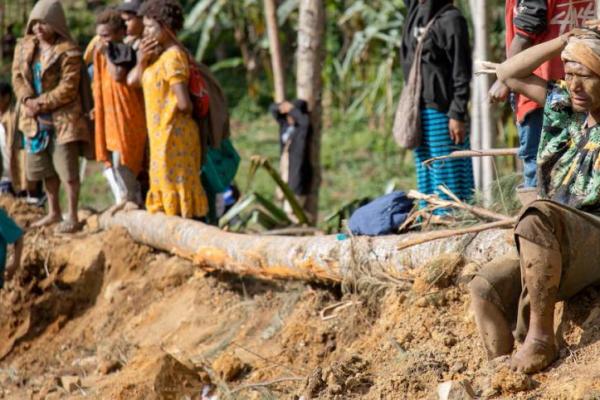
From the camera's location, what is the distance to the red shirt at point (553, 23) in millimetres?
4997

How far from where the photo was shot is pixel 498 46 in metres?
12.1

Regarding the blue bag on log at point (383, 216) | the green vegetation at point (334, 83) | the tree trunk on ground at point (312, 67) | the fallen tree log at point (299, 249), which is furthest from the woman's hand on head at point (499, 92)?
the green vegetation at point (334, 83)

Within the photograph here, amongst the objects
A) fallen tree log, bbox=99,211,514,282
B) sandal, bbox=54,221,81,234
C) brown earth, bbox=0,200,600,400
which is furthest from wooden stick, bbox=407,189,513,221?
sandal, bbox=54,221,81,234

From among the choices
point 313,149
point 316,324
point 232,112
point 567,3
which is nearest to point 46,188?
point 313,149

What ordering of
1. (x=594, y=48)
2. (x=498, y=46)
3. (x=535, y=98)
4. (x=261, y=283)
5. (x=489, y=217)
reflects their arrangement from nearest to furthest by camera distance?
1. (x=594, y=48)
2. (x=535, y=98)
3. (x=489, y=217)
4. (x=261, y=283)
5. (x=498, y=46)

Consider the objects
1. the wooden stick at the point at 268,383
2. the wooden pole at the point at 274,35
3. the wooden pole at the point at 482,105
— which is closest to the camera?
the wooden stick at the point at 268,383

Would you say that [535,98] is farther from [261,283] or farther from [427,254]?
[261,283]

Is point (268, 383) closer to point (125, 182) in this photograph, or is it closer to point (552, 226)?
point (552, 226)

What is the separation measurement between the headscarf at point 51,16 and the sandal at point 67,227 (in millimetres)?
1384

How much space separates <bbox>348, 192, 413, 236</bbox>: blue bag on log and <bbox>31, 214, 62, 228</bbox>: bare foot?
3.42 meters

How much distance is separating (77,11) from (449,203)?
15.7 m

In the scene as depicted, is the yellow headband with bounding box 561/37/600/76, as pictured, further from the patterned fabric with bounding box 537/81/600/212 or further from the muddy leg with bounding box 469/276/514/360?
the muddy leg with bounding box 469/276/514/360

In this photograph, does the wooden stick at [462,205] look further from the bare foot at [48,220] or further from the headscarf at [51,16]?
the bare foot at [48,220]

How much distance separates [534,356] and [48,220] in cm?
532
